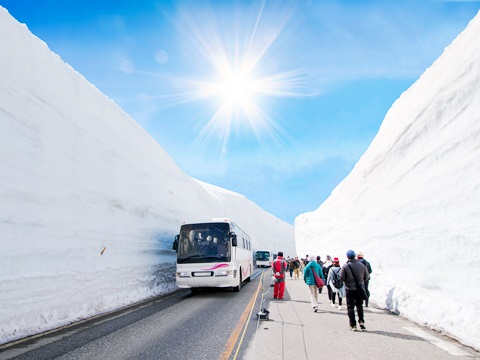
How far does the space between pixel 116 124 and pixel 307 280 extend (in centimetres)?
1603

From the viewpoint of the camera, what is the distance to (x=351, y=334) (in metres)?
6.03

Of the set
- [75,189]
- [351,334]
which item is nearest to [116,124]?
[75,189]

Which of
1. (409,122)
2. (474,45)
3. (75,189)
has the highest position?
(474,45)

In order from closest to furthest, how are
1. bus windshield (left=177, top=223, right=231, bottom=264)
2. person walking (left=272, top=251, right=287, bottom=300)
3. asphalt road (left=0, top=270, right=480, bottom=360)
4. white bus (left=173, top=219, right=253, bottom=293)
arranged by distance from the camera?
asphalt road (left=0, top=270, right=480, bottom=360) < person walking (left=272, top=251, right=287, bottom=300) < white bus (left=173, top=219, right=253, bottom=293) < bus windshield (left=177, top=223, right=231, bottom=264)

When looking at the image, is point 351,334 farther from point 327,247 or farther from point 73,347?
point 327,247

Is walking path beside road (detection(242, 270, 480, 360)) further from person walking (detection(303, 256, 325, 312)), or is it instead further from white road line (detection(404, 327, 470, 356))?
person walking (detection(303, 256, 325, 312))

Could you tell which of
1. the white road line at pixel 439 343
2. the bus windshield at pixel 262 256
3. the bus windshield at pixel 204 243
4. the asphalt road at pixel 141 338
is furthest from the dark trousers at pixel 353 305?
the bus windshield at pixel 262 256

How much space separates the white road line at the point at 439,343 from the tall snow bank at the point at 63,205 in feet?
25.6

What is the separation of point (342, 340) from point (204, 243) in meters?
7.72

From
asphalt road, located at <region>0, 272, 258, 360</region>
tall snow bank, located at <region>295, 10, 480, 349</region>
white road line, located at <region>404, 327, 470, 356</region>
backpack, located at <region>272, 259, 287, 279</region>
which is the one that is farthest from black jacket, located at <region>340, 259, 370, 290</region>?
backpack, located at <region>272, 259, 287, 279</region>

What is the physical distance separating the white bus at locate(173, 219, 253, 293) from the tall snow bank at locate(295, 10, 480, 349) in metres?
5.45

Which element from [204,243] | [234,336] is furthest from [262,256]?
[234,336]

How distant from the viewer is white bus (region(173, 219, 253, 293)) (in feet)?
39.2

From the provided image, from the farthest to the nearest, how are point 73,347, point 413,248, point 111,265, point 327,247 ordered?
1. point 327,247
2. point 413,248
3. point 111,265
4. point 73,347
